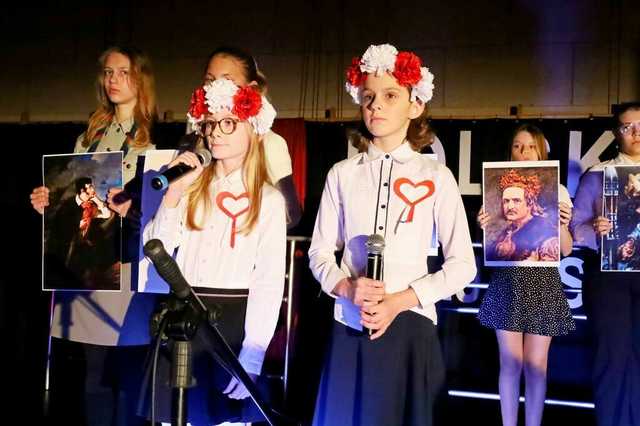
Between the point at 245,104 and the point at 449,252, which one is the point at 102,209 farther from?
the point at 449,252

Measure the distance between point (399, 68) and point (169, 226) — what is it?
0.87 metres

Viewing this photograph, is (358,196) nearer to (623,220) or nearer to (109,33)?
(623,220)

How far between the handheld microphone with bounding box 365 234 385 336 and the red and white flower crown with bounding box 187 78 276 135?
60 centimetres

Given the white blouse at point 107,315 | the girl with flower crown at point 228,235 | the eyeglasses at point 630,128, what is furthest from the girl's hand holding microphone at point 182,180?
the eyeglasses at point 630,128

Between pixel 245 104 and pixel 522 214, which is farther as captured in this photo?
pixel 522 214

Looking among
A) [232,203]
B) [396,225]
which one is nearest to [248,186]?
[232,203]

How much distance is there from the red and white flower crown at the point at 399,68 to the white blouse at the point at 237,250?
513mm

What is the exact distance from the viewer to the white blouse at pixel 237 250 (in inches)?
85.5

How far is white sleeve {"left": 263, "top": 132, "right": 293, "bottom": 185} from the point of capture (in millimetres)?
2668

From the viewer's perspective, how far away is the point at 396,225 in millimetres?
2145

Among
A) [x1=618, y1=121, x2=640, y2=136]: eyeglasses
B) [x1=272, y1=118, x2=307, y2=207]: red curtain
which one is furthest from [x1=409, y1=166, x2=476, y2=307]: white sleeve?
[x1=272, y1=118, x2=307, y2=207]: red curtain

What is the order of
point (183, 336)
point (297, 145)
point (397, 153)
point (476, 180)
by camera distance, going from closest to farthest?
point (183, 336), point (397, 153), point (476, 180), point (297, 145)

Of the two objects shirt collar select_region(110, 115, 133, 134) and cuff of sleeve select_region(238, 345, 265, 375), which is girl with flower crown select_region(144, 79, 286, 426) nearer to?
cuff of sleeve select_region(238, 345, 265, 375)

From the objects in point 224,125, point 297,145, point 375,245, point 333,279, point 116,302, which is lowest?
point 116,302
